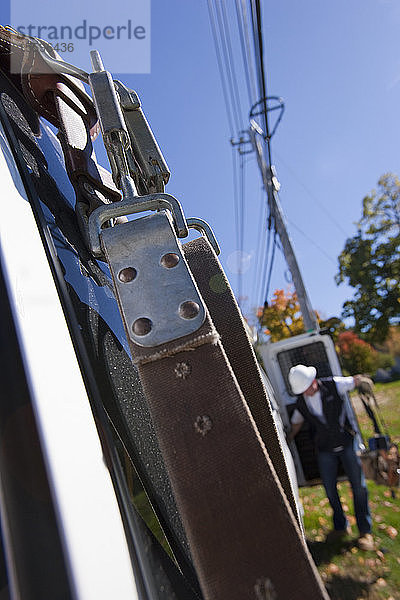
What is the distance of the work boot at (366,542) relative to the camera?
447cm

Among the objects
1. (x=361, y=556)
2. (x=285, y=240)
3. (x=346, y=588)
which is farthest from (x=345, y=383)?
(x=285, y=240)

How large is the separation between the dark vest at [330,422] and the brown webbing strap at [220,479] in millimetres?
4751

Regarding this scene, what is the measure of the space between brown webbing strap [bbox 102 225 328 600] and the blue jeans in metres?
4.84

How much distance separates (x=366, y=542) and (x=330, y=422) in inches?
48.3

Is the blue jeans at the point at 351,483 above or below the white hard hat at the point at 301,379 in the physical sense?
below

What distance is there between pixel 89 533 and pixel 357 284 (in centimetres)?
2814

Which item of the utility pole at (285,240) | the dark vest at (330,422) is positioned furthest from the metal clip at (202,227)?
the utility pole at (285,240)

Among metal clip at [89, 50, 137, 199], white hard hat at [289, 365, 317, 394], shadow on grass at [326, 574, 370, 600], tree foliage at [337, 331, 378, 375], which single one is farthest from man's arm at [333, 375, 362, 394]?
tree foliage at [337, 331, 378, 375]

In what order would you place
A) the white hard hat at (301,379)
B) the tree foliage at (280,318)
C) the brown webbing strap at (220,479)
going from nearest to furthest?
1. the brown webbing strap at (220,479)
2. the white hard hat at (301,379)
3. the tree foliage at (280,318)

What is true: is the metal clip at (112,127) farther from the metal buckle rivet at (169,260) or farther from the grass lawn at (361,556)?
the grass lawn at (361,556)

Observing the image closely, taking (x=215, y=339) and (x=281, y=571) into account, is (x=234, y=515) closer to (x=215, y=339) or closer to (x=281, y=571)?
(x=281, y=571)

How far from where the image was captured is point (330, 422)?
4891mm

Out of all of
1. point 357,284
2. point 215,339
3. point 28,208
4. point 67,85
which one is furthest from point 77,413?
point 357,284

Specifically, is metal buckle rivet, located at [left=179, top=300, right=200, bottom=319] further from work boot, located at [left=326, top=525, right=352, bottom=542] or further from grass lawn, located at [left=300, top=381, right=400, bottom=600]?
work boot, located at [left=326, top=525, right=352, bottom=542]
